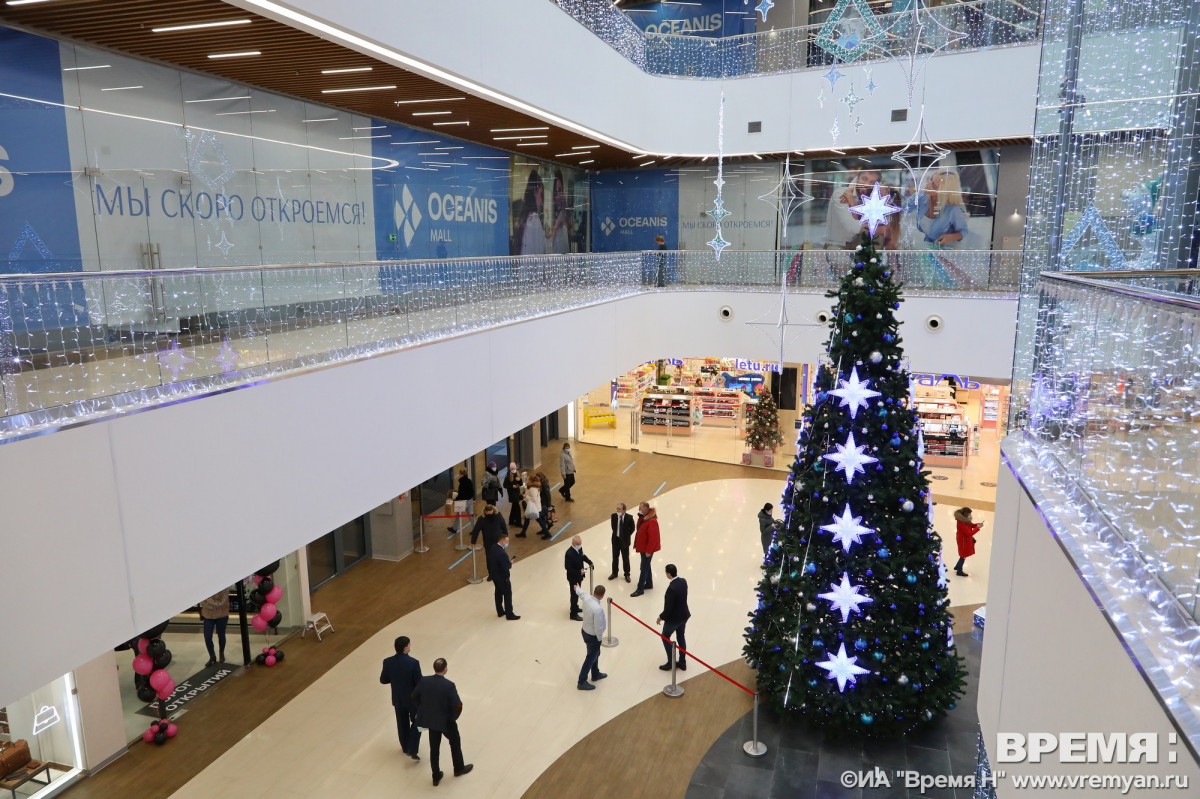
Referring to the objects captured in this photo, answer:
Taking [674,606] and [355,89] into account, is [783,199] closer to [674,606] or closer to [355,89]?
[355,89]

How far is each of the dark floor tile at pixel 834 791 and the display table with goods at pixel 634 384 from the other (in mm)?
14211

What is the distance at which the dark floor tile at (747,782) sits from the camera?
723 centimetres

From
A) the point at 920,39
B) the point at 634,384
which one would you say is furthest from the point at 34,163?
the point at 634,384

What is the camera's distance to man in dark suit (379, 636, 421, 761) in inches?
301

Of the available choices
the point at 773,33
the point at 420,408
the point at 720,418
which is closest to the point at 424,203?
the point at 420,408

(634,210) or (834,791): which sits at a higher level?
(634,210)

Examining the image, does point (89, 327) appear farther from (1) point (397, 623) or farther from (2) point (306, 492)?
(1) point (397, 623)

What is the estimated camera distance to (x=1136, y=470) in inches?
115

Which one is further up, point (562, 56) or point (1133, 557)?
point (562, 56)

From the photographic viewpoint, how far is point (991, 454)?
1938 centimetres

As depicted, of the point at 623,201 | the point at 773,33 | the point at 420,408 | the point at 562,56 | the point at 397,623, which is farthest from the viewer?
the point at 623,201

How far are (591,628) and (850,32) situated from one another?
37.2 ft

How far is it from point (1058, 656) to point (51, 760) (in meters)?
8.83

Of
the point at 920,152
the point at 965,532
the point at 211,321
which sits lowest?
the point at 965,532
